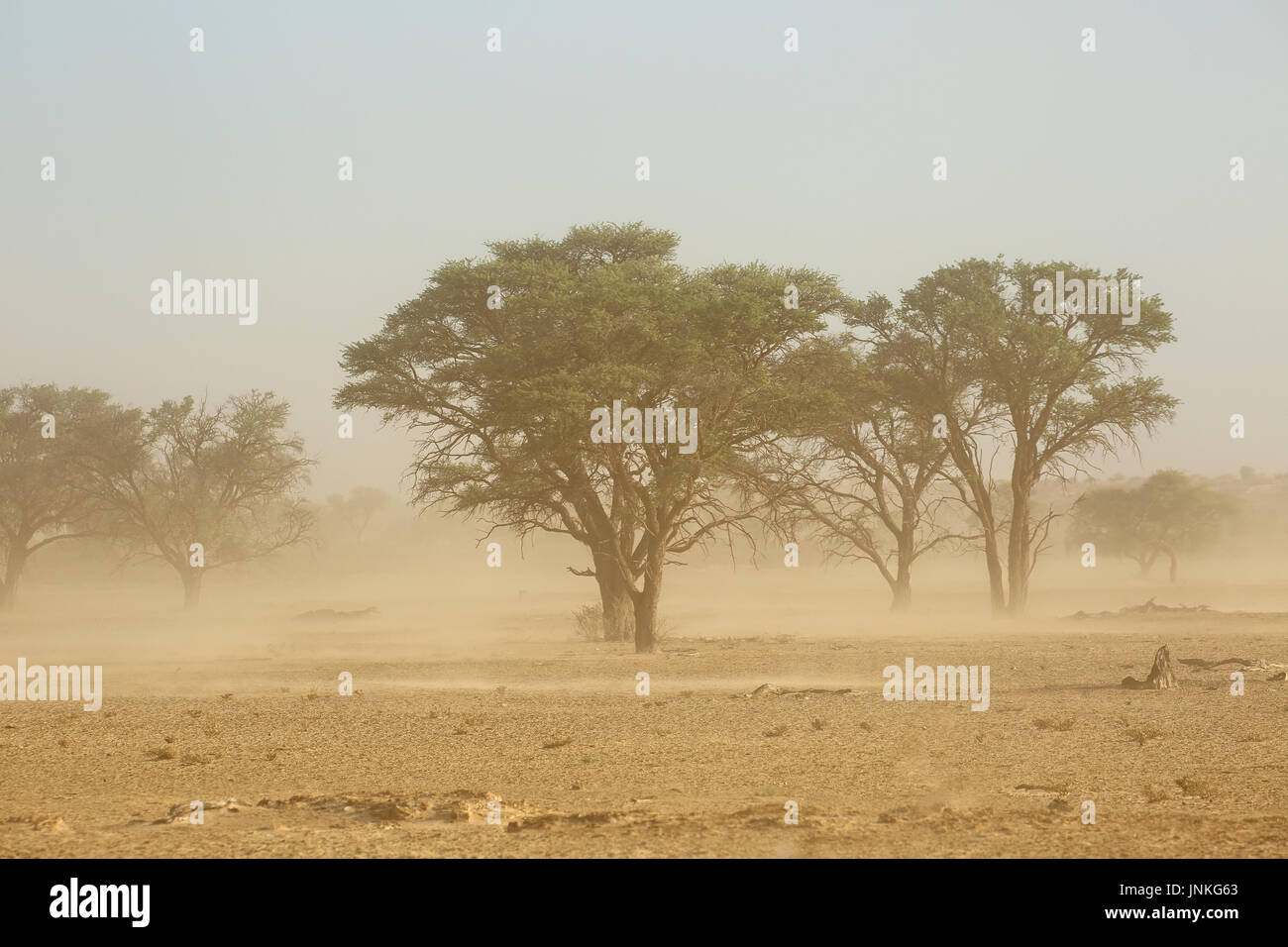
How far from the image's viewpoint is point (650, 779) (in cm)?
1211

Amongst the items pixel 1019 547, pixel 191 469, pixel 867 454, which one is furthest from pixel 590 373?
pixel 191 469

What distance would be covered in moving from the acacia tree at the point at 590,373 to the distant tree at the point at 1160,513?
145ft

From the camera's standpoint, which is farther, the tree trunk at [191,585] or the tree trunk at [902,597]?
the tree trunk at [191,585]

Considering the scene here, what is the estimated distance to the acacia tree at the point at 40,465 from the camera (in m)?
56.6

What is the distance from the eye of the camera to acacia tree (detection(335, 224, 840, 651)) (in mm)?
27203

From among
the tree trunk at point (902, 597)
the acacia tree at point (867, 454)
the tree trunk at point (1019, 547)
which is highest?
the acacia tree at point (867, 454)

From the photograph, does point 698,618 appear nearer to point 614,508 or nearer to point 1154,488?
point 614,508

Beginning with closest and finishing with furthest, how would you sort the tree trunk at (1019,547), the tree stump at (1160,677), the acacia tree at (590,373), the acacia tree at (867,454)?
1. the tree stump at (1160,677)
2. the acacia tree at (590,373)
3. the acacia tree at (867,454)
4. the tree trunk at (1019,547)

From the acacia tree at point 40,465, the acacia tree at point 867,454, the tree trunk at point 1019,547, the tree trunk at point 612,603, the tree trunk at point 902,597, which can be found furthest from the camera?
the acacia tree at point 40,465

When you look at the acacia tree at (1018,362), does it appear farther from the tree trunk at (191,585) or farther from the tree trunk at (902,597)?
the tree trunk at (191,585)

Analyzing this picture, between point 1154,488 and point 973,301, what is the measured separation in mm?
35423

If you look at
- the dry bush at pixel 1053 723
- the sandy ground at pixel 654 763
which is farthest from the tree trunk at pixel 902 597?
the dry bush at pixel 1053 723

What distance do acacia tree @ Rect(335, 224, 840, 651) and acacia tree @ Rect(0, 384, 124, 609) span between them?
106 feet

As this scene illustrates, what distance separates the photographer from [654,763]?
13094mm
